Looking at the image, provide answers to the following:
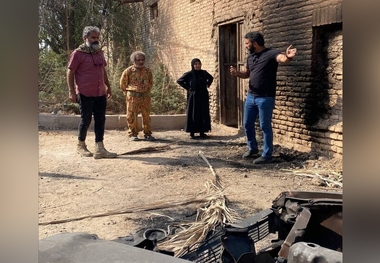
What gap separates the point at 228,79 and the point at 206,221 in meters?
6.29

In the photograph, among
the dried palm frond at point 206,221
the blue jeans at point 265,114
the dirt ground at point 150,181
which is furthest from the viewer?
the blue jeans at point 265,114

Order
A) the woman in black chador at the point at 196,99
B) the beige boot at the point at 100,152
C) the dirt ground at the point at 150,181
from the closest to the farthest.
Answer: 1. the dirt ground at the point at 150,181
2. the beige boot at the point at 100,152
3. the woman in black chador at the point at 196,99

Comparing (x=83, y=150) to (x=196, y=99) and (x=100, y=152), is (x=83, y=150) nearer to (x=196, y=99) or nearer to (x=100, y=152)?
(x=100, y=152)

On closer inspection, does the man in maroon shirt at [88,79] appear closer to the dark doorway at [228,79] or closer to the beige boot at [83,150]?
the beige boot at [83,150]

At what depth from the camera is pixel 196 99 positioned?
8.51 metres

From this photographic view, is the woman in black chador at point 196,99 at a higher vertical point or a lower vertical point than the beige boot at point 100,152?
higher

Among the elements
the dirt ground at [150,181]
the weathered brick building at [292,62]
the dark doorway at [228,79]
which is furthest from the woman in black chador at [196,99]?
the dark doorway at [228,79]

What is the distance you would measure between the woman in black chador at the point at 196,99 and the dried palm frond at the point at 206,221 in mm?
3078

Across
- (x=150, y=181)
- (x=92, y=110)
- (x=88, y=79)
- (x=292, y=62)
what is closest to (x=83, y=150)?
(x=92, y=110)

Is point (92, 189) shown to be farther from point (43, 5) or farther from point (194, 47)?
point (43, 5)

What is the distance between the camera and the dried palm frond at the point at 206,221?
9.55 ft
